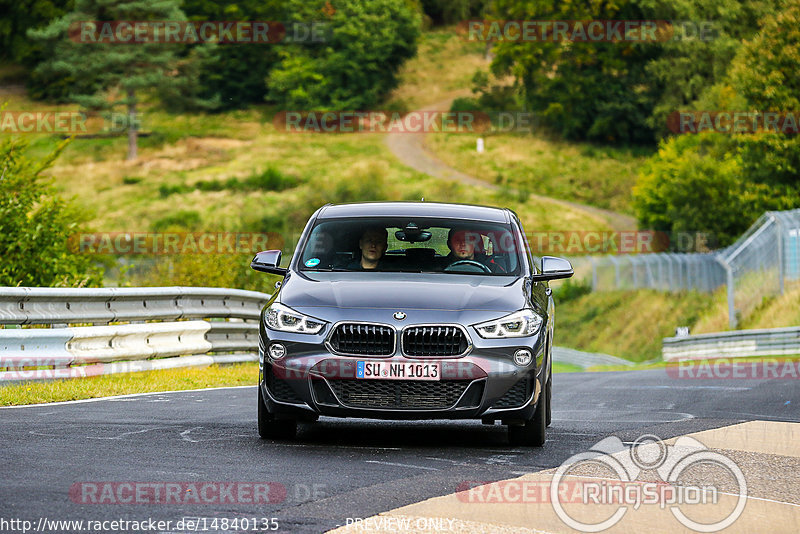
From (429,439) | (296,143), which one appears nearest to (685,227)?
(296,143)

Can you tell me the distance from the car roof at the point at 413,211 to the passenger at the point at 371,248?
24 cm

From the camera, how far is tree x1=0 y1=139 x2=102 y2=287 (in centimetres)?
1809

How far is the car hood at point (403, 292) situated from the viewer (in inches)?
348

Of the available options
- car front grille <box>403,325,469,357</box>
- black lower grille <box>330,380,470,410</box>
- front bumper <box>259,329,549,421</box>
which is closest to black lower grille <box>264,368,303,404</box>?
front bumper <box>259,329,549,421</box>

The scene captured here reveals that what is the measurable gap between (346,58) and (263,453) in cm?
11064

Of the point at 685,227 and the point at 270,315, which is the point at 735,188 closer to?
the point at 685,227

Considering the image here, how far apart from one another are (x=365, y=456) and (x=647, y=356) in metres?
36.9

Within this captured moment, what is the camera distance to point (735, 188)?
58688 mm

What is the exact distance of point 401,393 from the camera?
8594 millimetres
